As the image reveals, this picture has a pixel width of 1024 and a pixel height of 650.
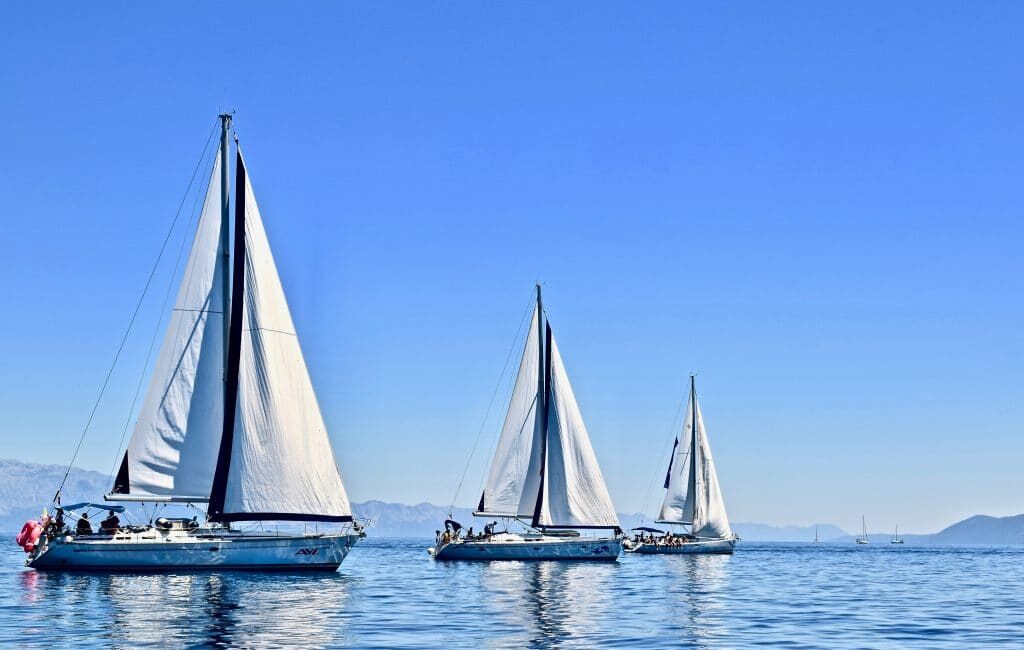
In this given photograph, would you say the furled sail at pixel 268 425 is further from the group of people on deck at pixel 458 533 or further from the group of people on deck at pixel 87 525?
the group of people on deck at pixel 458 533

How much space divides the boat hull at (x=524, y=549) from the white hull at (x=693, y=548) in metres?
32.9

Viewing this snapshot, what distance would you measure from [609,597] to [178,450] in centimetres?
2028

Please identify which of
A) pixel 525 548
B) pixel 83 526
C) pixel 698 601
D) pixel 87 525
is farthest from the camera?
pixel 525 548

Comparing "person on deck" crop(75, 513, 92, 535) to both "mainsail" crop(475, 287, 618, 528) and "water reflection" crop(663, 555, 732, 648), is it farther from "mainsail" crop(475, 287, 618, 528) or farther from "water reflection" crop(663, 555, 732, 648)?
"mainsail" crop(475, 287, 618, 528)

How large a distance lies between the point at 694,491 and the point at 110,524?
6934 centimetres

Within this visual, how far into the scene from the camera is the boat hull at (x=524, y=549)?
7412 centimetres

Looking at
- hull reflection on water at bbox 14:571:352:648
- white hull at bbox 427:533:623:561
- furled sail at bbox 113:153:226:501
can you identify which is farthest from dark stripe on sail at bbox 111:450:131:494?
white hull at bbox 427:533:623:561

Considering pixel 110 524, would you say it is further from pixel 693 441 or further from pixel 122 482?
pixel 693 441

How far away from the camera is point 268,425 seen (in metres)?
51.7

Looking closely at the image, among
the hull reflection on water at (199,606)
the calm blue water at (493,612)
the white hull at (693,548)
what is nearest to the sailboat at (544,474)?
the calm blue water at (493,612)

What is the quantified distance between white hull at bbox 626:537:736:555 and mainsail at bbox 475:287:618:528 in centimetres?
3285

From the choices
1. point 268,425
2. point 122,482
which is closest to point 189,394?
point 268,425

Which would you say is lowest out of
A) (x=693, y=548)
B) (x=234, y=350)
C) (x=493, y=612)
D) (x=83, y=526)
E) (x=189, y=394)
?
(x=493, y=612)

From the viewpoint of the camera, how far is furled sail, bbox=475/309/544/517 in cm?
7662
